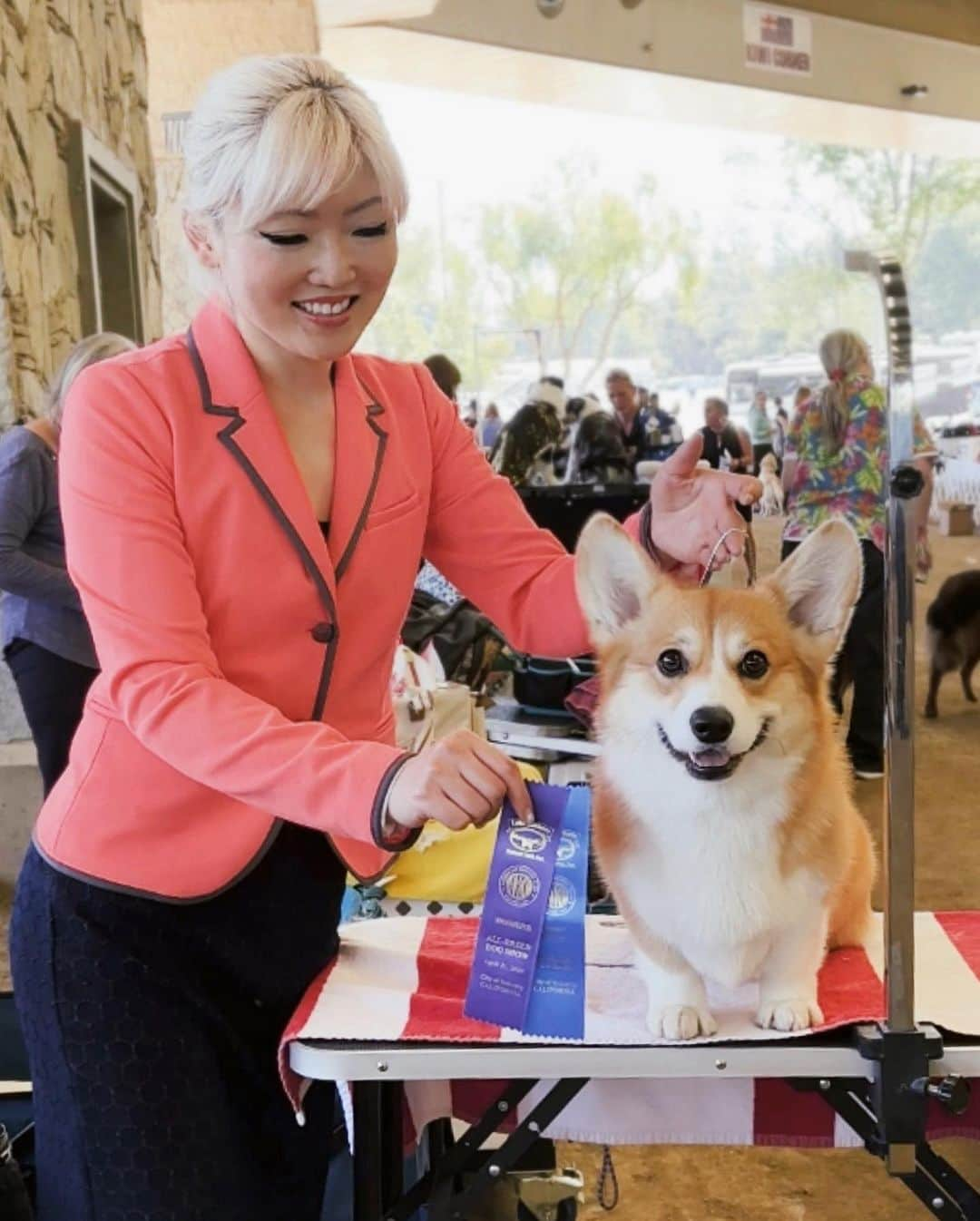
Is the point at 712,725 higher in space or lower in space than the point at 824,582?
lower

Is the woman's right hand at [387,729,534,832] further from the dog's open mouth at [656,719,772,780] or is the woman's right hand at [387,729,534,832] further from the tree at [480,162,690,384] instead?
the tree at [480,162,690,384]

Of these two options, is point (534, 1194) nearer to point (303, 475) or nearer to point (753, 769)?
point (753, 769)

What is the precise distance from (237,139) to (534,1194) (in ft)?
4.30

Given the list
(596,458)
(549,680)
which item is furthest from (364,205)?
(596,458)

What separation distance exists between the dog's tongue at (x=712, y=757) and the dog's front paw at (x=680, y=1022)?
25 centimetres

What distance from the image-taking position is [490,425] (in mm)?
11320

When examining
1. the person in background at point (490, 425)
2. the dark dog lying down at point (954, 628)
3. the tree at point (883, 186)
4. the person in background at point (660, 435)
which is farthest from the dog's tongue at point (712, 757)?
the tree at point (883, 186)

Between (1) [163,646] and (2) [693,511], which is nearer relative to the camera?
(1) [163,646]

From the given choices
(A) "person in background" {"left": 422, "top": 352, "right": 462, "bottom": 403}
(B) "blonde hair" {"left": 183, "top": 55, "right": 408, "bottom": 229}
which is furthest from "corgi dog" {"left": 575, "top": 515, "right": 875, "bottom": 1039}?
(A) "person in background" {"left": 422, "top": 352, "right": 462, "bottom": 403}

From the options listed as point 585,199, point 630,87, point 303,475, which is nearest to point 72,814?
point 303,475

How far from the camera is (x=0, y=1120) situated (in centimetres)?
183

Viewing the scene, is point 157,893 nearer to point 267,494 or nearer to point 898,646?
point 267,494

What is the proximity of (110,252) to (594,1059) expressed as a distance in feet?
16.0

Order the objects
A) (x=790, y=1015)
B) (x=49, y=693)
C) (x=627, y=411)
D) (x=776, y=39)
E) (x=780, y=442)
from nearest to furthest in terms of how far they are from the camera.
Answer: (x=790, y=1015) → (x=49, y=693) → (x=780, y=442) → (x=627, y=411) → (x=776, y=39)
